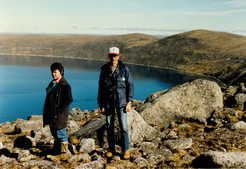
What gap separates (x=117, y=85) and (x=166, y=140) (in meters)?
3.54

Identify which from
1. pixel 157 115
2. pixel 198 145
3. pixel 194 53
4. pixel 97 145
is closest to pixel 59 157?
pixel 97 145

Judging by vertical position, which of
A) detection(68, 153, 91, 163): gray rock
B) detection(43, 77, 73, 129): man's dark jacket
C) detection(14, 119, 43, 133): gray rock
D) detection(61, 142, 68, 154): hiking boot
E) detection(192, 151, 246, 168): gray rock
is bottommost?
detection(14, 119, 43, 133): gray rock

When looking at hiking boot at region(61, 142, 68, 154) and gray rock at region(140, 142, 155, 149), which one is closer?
hiking boot at region(61, 142, 68, 154)

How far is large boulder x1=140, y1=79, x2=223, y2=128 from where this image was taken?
1144 cm

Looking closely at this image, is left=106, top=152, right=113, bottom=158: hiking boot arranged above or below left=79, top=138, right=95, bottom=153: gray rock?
above

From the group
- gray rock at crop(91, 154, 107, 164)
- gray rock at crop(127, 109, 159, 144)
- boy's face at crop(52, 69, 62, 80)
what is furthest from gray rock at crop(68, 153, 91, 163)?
boy's face at crop(52, 69, 62, 80)

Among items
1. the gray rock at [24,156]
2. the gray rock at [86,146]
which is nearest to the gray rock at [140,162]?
the gray rock at [86,146]

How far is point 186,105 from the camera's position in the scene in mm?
12094

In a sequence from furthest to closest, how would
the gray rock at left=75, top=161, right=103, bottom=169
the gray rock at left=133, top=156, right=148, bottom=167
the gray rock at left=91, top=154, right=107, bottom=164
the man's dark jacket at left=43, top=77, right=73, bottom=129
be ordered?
the gray rock at left=91, top=154, right=107, bottom=164
the gray rock at left=133, top=156, right=148, bottom=167
the man's dark jacket at left=43, top=77, right=73, bottom=129
the gray rock at left=75, top=161, right=103, bottom=169

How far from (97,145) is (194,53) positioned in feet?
552

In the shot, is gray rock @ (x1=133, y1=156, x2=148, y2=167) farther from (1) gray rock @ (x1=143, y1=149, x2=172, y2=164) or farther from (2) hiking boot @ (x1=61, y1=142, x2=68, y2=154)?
(2) hiking boot @ (x1=61, y1=142, x2=68, y2=154)

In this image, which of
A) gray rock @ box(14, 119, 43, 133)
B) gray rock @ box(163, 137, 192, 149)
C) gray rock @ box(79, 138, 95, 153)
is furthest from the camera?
gray rock @ box(14, 119, 43, 133)

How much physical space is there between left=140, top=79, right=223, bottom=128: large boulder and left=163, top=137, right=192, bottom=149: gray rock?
2.76 meters

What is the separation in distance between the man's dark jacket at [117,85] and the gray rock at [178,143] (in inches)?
110
